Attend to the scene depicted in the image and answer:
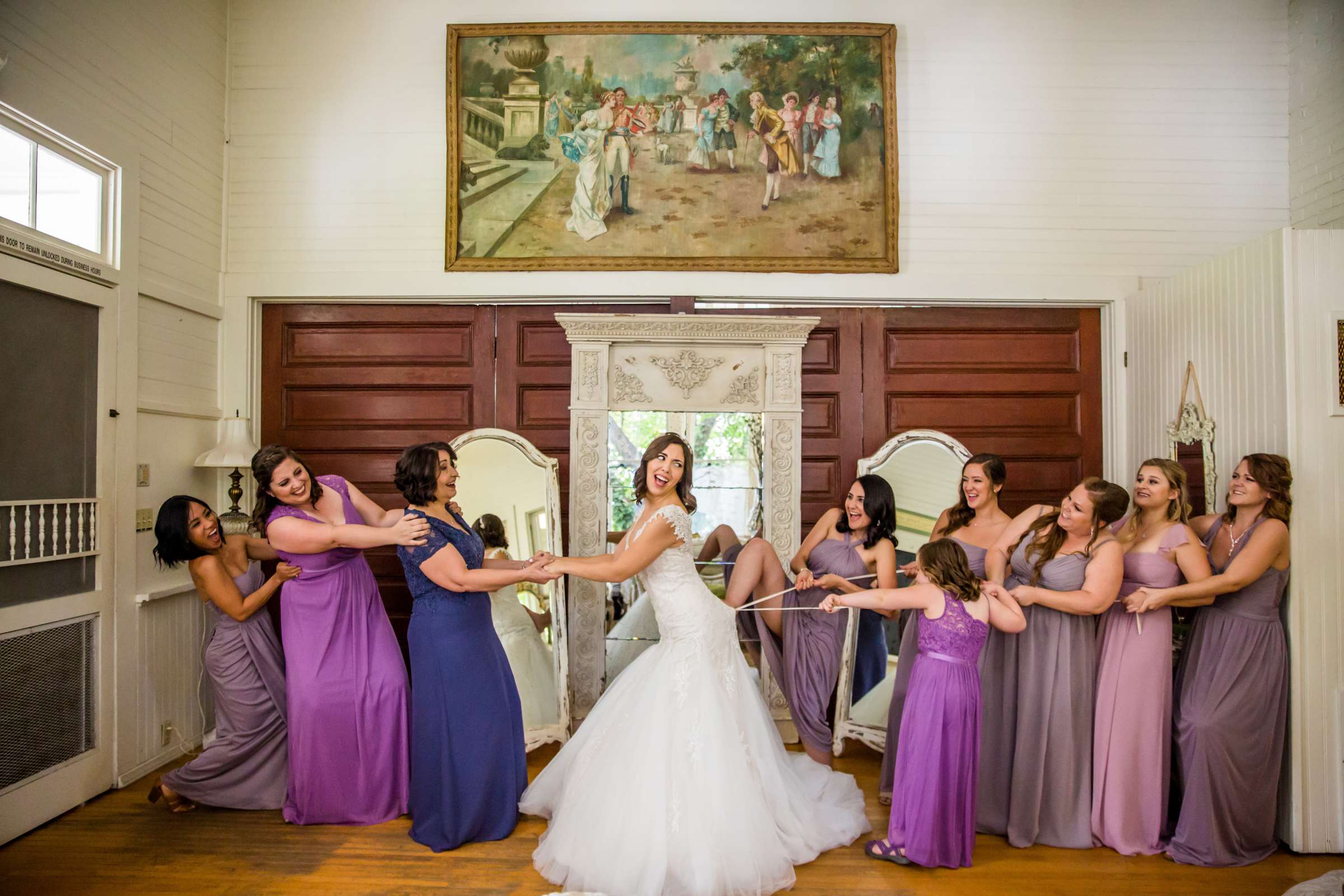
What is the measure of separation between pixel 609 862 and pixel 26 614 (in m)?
2.96

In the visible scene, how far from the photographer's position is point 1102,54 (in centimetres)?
527

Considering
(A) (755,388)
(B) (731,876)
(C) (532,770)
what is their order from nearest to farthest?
(B) (731,876) < (C) (532,770) < (A) (755,388)

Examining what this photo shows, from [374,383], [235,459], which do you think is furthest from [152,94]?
[235,459]

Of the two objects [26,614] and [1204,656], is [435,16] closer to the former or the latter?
[26,614]

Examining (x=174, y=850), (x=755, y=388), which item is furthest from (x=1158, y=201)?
(x=174, y=850)

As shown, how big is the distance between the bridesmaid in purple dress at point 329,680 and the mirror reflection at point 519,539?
35.0 inches

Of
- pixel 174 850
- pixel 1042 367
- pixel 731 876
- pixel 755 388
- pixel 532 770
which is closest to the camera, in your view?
pixel 731 876

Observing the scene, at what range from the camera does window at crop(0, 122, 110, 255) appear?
3.64m

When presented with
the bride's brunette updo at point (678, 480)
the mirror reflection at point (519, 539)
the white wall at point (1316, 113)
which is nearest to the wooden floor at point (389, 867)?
the mirror reflection at point (519, 539)

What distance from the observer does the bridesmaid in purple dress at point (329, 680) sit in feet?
12.3

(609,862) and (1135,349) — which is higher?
(1135,349)

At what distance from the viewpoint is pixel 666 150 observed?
17.2 feet

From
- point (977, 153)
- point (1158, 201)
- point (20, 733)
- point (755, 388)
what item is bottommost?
point (20, 733)

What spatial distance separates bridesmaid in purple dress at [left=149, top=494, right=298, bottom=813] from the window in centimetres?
147
